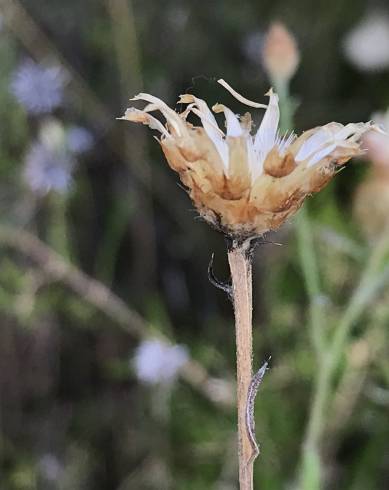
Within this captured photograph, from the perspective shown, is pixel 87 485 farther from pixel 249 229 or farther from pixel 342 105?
pixel 249 229

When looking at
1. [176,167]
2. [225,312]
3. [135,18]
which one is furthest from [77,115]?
[176,167]

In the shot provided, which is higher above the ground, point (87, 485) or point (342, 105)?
point (342, 105)

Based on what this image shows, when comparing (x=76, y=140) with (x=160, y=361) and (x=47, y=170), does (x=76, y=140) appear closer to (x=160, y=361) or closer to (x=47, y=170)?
(x=47, y=170)

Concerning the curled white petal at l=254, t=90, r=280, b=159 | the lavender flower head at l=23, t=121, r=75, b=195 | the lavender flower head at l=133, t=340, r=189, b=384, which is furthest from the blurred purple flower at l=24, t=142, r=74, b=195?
the curled white petal at l=254, t=90, r=280, b=159

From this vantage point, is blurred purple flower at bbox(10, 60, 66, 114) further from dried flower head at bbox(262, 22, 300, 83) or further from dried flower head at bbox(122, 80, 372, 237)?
dried flower head at bbox(122, 80, 372, 237)

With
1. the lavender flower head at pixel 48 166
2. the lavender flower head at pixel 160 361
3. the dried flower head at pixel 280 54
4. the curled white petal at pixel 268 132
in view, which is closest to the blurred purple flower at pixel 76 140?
the lavender flower head at pixel 48 166
